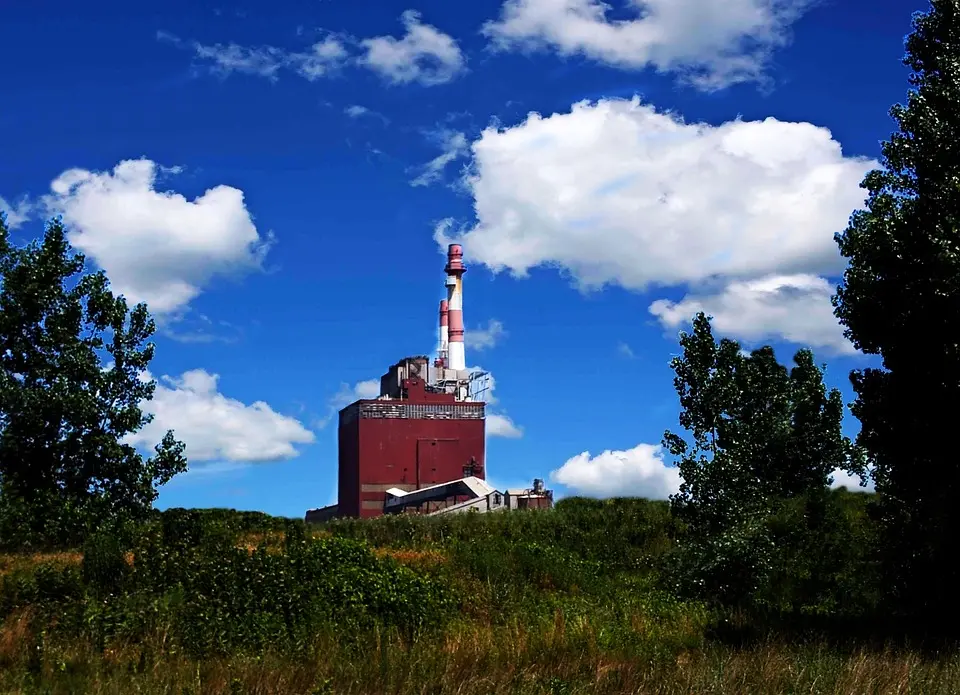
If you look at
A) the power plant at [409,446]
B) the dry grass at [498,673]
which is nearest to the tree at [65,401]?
the dry grass at [498,673]

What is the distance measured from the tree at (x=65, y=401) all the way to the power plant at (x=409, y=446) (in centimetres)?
4521

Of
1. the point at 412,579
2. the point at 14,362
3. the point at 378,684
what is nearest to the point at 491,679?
the point at 378,684

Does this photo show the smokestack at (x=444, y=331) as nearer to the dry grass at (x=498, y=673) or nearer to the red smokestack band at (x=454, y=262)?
the red smokestack band at (x=454, y=262)

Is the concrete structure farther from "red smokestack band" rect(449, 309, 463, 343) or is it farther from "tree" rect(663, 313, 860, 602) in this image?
"tree" rect(663, 313, 860, 602)

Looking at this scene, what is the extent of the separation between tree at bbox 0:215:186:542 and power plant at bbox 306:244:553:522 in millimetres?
45212

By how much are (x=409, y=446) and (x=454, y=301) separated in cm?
1778

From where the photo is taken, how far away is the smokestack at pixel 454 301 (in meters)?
89.5

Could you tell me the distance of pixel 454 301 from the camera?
90.5 m

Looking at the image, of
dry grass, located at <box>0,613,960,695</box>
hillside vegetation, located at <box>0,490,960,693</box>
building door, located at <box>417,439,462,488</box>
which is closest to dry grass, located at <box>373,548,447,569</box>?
hillside vegetation, located at <box>0,490,960,693</box>

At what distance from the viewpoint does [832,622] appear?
18766 millimetres

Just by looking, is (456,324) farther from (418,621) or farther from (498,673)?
(498,673)

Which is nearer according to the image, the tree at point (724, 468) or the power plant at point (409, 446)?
the tree at point (724, 468)

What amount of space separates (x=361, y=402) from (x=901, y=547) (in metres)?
62.2

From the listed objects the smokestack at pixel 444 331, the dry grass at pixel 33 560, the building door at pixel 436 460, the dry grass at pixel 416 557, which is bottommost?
the dry grass at pixel 416 557
